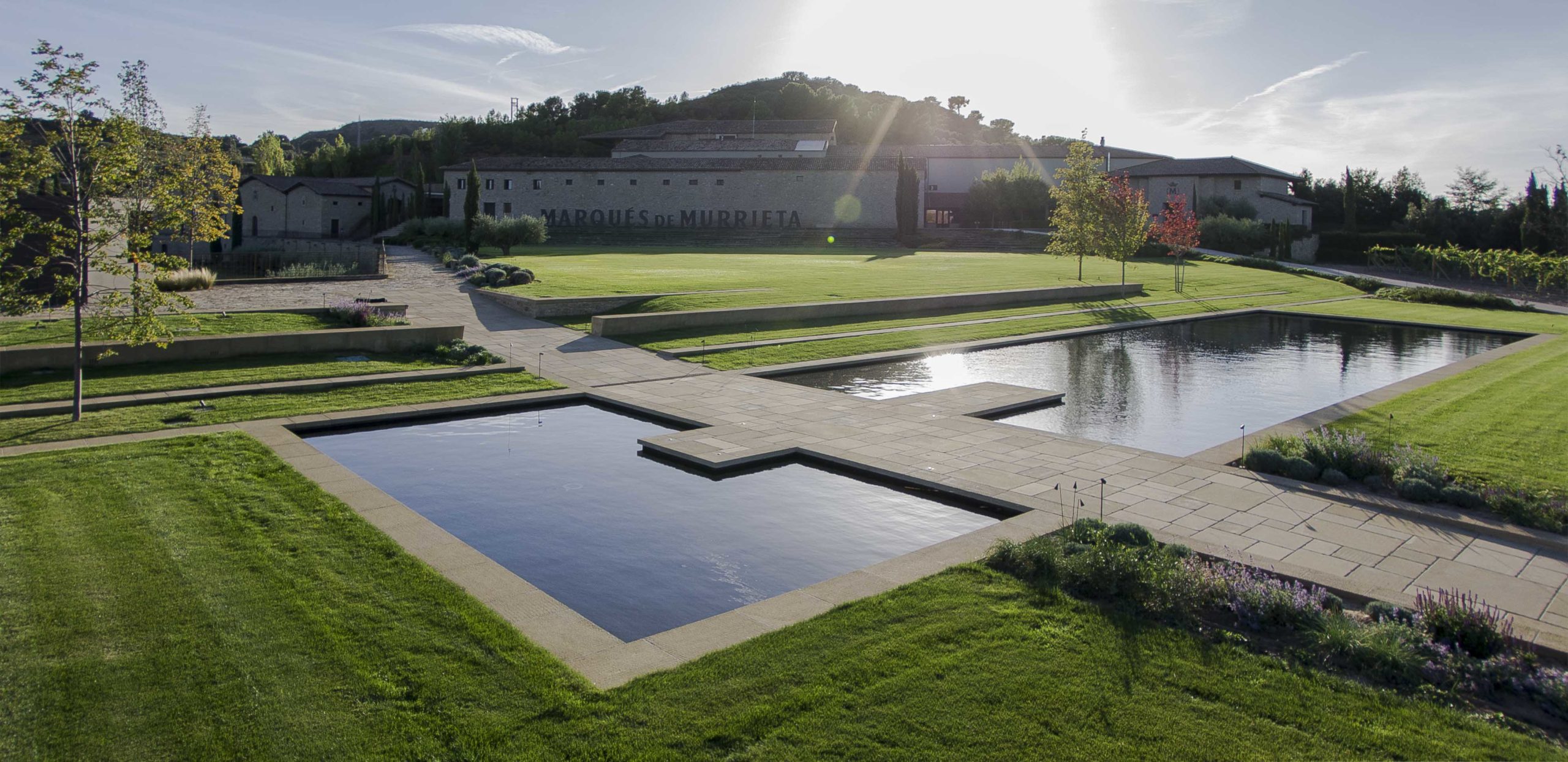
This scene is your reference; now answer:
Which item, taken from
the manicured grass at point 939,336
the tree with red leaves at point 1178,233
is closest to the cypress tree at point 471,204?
the manicured grass at point 939,336

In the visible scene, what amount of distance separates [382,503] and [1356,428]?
34.3ft

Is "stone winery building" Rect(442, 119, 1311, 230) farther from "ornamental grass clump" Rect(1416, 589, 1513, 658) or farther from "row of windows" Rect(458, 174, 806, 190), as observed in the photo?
"ornamental grass clump" Rect(1416, 589, 1513, 658)

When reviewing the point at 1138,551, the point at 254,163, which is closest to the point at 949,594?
the point at 1138,551

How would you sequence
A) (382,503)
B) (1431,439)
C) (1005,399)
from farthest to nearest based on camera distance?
(1005,399), (1431,439), (382,503)

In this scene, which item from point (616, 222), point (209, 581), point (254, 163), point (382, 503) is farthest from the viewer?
point (254, 163)

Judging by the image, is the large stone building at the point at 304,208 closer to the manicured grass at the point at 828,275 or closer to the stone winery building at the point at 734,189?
the stone winery building at the point at 734,189

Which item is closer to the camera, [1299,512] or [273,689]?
[273,689]

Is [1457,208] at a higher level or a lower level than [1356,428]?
higher

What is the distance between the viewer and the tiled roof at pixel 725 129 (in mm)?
78375

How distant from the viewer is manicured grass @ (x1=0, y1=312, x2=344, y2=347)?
13.8 meters

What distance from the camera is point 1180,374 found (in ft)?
53.1

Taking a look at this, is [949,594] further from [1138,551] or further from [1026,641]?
[1138,551]

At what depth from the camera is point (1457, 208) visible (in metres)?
59.9

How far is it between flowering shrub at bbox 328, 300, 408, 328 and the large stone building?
1675 inches
